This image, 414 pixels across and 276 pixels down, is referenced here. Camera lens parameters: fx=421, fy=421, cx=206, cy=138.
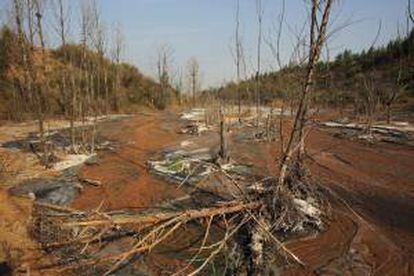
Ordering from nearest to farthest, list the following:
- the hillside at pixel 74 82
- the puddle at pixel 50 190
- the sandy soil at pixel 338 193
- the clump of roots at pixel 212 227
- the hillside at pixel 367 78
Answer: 1. the clump of roots at pixel 212 227
2. the sandy soil at pixel 338 193
3. the puddle at pixel 50 190
4. the hillside at pixel 74 82
5. the hillside at pixel 367 78

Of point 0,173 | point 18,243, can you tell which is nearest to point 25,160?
point 0,173

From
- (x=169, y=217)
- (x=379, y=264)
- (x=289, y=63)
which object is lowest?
(x=379, y=264)

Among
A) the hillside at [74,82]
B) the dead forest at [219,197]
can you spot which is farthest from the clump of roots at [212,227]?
the hillside at [74,82]

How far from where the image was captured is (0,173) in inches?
370

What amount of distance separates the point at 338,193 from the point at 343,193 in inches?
3.7

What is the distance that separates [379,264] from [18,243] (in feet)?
15.7

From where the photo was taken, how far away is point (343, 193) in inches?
322

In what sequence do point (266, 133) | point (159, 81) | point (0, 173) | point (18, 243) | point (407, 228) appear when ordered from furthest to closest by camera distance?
point (159, 81), point (266, 133), point (0, 173), point (407, 228), point (18, 243)

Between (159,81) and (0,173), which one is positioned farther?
(159,81)

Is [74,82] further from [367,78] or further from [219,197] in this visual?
[367,78]

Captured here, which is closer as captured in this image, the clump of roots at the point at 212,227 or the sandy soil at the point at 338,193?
the clump of roots at the point at 212,227

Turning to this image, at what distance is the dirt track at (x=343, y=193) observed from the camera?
217 inches

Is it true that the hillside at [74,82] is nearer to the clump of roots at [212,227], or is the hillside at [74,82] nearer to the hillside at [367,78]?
the hillside at [367,78]

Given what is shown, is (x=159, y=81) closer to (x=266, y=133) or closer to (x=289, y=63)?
(x=266, y=133)
